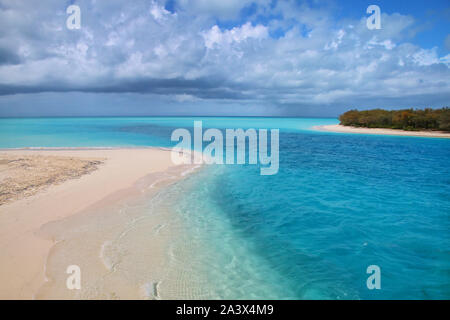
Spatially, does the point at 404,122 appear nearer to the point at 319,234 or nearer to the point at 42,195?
the point at 319,234

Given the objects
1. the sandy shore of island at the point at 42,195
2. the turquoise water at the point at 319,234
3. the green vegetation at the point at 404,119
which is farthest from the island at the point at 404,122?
the sandy shore of island at the point at 42,195

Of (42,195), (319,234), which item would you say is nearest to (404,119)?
(319,234)

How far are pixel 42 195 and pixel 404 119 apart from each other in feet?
209

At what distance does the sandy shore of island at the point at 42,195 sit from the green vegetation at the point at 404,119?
5444cm

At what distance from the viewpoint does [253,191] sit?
35.1ft

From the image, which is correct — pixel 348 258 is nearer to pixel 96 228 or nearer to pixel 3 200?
pixel 96 228

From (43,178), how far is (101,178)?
2.54 metres

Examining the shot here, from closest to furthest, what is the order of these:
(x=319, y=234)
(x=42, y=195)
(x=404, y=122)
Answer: (x=319, y=234) → (x=42, y=195) → (x=404, y=122)

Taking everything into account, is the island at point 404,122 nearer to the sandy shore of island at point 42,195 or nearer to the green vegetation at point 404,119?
the green vegetation at point 404,119

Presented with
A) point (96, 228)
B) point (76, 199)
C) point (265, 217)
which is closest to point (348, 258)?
point (265, 217)

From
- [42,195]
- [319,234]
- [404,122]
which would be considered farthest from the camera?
[404,122]

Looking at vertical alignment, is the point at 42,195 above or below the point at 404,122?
below

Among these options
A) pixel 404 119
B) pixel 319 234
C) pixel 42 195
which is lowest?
pixel 319 234

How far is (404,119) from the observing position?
5050cm
